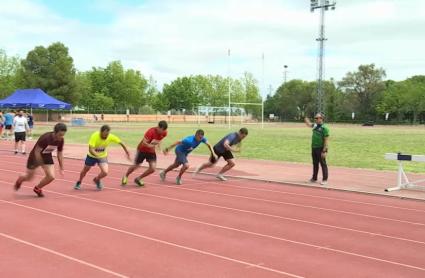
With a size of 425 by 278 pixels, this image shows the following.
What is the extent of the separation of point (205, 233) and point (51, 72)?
81385 millimetres

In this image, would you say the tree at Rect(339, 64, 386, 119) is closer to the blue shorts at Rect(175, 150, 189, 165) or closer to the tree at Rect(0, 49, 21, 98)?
the tree at Rect(0, 49, 21, 98)

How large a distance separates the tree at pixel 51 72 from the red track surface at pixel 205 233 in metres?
74.9

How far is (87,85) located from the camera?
95125 mm

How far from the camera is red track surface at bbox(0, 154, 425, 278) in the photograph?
5906 millimetres

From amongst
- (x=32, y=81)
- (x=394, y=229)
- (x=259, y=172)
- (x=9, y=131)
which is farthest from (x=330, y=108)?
(x=394, y=229)

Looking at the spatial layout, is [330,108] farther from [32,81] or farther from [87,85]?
[32,81]

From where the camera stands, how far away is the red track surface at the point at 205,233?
591 cm

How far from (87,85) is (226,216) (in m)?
89.8

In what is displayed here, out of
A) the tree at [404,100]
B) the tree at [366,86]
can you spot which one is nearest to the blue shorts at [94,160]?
the tree at [404,100]

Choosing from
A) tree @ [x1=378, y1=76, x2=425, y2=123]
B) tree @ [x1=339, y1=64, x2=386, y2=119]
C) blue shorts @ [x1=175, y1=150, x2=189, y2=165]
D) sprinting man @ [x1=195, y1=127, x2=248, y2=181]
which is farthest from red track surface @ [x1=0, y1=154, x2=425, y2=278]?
tree @ [x1=339, y1=64, x2=386, y2=119]

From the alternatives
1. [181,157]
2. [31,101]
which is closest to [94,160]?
[181,157]

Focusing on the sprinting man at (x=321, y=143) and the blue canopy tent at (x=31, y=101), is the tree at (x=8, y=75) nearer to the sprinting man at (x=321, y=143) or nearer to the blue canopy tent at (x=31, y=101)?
the blue canopy tent at (x=31, y=101)

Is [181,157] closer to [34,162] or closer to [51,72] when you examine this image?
[34,162]

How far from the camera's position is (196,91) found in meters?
112
